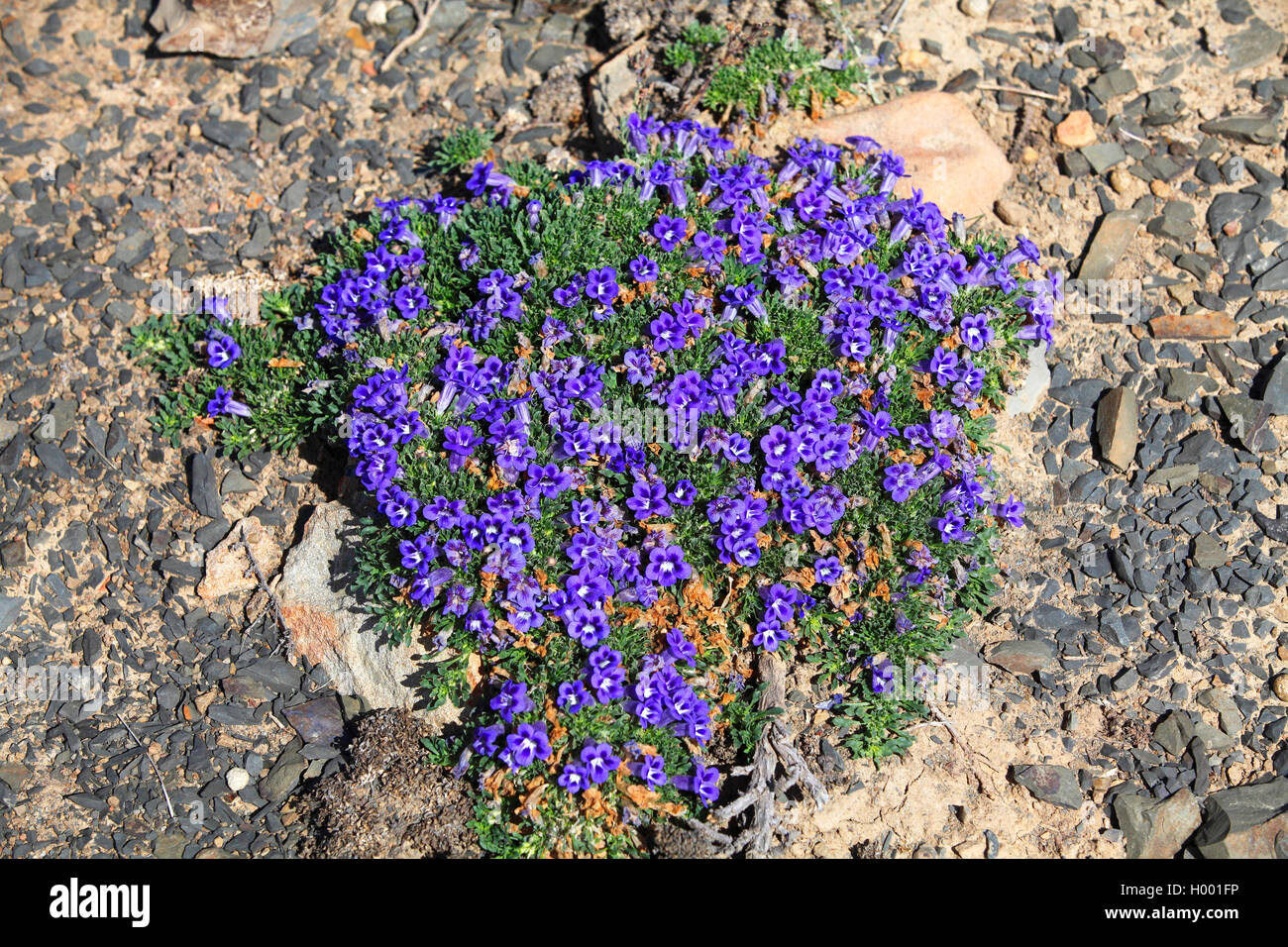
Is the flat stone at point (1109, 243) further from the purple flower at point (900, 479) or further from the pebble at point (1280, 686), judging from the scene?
the pebble at point (1280, 686)

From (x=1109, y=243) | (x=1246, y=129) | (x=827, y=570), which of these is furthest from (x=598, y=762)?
(x=1246, y=129)

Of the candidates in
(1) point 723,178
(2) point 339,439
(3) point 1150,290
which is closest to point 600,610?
(2) point 339,439

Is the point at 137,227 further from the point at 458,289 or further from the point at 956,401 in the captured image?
the point at 956,401

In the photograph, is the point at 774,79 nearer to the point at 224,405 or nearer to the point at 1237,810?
the point at 224,405

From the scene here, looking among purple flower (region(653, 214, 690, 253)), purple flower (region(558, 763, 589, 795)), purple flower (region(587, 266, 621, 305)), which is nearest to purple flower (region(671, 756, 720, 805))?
purple flower (region(558, 763, 589, 795))

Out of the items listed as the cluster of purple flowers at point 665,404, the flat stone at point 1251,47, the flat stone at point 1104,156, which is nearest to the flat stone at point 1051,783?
the cluster of purple flowers at point 665,404
